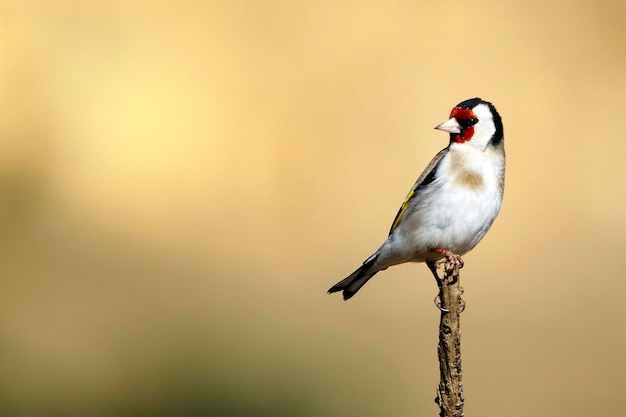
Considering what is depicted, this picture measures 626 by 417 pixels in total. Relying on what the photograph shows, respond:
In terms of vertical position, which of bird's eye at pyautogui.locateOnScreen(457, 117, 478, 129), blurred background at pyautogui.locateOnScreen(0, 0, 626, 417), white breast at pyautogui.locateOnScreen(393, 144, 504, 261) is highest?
blurred background at pyautogui.locateOnScreen(0, 0, 626, 417)

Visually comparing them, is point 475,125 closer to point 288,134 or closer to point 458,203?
point 458,203

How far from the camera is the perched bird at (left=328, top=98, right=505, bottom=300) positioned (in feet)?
11.3

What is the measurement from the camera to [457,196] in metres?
3.44

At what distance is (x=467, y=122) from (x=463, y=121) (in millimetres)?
16

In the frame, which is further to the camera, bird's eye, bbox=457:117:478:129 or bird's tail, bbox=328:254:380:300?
bird's tail, bbox=328:254:380:300

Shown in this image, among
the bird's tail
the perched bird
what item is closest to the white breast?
the perched bird

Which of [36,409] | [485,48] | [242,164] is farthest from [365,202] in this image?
[36,409]

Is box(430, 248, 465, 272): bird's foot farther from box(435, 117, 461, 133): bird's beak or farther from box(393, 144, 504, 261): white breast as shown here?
box(435, 117, 461, 133): bird's beak

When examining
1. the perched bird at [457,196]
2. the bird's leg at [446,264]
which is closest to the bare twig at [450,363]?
the bird's leg at [446,264]

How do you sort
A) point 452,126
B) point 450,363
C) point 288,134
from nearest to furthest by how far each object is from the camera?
point 450,363
point 452,126
point 288,134

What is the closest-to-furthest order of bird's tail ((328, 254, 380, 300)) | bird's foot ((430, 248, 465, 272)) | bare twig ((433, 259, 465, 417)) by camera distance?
1. bare twig ((433, 259, 465, 417))
2. bird's foot ((430, 248, 465, 272))
3. bird's tail ((328, 254, 380, 300))

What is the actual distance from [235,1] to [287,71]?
667 millimetres

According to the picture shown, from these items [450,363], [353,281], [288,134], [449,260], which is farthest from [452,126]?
[288,134]

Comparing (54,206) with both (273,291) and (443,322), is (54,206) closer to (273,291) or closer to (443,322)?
(273,291)
